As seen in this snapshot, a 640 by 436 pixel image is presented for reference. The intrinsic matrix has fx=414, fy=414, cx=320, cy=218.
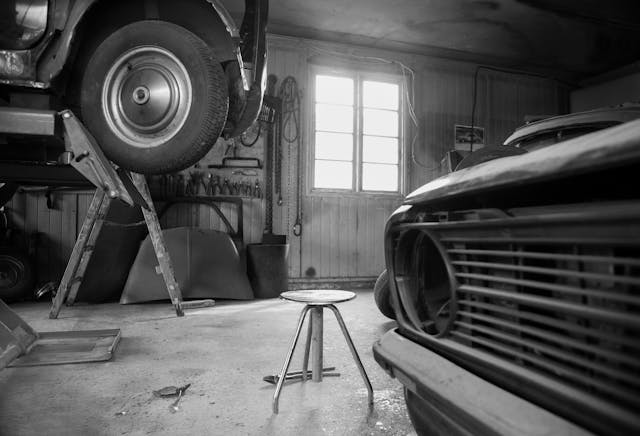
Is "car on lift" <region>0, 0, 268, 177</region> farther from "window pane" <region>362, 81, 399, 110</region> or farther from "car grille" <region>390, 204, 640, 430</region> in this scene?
"window pane" <region>362, 81, 399, 110</region>

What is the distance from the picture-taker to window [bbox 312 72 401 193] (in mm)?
5578

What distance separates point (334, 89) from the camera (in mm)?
5648

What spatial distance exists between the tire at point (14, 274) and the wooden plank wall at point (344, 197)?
1.46 ft

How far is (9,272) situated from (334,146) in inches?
153

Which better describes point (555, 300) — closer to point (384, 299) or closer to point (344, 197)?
point (384, 299)

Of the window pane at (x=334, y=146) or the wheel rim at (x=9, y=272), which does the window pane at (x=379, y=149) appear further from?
the wheel rim at (x=9, y=272)

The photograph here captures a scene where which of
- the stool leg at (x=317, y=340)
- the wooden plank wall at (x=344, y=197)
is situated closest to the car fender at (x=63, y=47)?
the stool leg at (x=317, y=340)

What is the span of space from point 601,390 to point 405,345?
49 centimetres

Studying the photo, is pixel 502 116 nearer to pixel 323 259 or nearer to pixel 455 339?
pixel 323 259

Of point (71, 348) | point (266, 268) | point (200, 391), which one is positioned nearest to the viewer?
point (200, 391)

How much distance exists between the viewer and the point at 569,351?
2.19 feet

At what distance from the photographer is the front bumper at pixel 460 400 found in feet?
2.05

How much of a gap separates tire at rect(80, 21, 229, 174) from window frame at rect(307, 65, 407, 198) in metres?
3.50

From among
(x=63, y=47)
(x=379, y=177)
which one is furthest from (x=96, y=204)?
(x=379, y=177)
